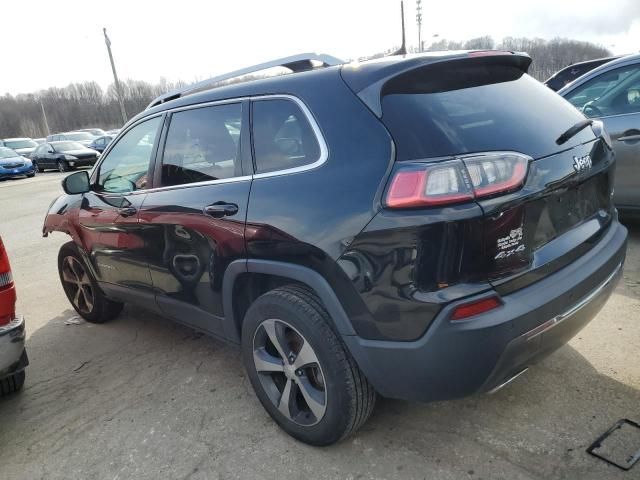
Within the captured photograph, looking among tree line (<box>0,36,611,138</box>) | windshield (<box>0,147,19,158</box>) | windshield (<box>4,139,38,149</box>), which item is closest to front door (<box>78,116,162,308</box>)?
windshield (<box>0,147,19,158</box>)

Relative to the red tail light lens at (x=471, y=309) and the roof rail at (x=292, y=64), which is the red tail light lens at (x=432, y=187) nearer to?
the red tail light lens at (x=471, y=309)

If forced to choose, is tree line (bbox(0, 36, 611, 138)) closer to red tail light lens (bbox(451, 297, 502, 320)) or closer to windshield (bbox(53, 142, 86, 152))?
windshield (bbox(53, 142, 86, 152))

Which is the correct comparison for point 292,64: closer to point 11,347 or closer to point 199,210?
point 199,210

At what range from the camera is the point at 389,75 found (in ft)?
7.00

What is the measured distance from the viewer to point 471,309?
73.6 inches

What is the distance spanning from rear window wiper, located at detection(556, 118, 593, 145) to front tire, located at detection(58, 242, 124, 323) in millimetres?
3515

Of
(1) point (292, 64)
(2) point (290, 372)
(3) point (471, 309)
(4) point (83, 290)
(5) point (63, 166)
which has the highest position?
(1) point (292, 64)

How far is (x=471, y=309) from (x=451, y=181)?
0.48m

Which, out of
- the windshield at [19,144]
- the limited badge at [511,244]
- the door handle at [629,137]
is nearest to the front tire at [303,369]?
the limited badge at [511,244]

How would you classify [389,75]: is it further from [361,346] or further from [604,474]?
A: [604,474]

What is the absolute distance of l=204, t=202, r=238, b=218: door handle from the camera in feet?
8.30

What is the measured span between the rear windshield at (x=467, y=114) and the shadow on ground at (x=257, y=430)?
1297mm

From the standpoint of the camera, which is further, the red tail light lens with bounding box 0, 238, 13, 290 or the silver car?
the silver car

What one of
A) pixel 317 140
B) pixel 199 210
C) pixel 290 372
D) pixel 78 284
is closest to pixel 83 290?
pixel 78 284
